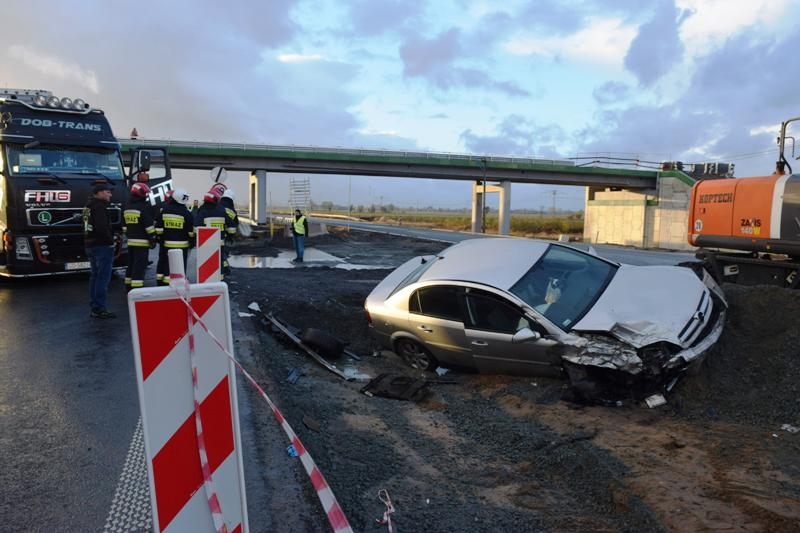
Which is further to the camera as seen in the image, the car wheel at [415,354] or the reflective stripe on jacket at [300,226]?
the reflective stripe on jacket at [300,226]

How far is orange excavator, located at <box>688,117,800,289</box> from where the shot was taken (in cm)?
916

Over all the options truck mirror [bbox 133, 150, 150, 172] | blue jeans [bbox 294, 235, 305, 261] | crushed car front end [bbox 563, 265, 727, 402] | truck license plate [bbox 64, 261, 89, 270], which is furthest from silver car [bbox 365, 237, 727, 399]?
blue jeans [bbox 294, 235, 305, 261]

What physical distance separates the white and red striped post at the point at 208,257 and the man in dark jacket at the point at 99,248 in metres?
2.67

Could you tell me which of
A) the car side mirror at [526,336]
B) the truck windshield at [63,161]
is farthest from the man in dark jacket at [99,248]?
the car side mirror at [526,336]

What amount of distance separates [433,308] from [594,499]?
3.05 m

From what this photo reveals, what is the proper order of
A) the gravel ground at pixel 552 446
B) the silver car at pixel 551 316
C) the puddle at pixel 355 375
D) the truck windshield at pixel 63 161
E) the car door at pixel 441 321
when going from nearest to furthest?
the gravel ground at pixel 552 446
the silver car at pixel 551 316
the car door at pixel 441 321
the puddle at pixel 355 375
the truck windshield at pixel 63 161

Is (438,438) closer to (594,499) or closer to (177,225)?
Result: (594,499)

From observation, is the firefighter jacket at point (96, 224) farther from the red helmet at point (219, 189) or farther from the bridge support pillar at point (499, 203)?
the bridge support pillar at point (499, 203)

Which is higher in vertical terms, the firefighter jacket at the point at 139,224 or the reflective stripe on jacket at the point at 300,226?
the firefighter jacket at the point at 139,224

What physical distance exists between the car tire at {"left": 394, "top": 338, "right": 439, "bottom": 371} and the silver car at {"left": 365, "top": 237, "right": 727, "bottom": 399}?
2 cm

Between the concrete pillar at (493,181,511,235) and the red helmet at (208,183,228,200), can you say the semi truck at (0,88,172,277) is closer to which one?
the red helmet at (208,183,228,200)

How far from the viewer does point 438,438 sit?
4.93m

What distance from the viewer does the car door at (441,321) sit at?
6246 mm

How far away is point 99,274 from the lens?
795cm
